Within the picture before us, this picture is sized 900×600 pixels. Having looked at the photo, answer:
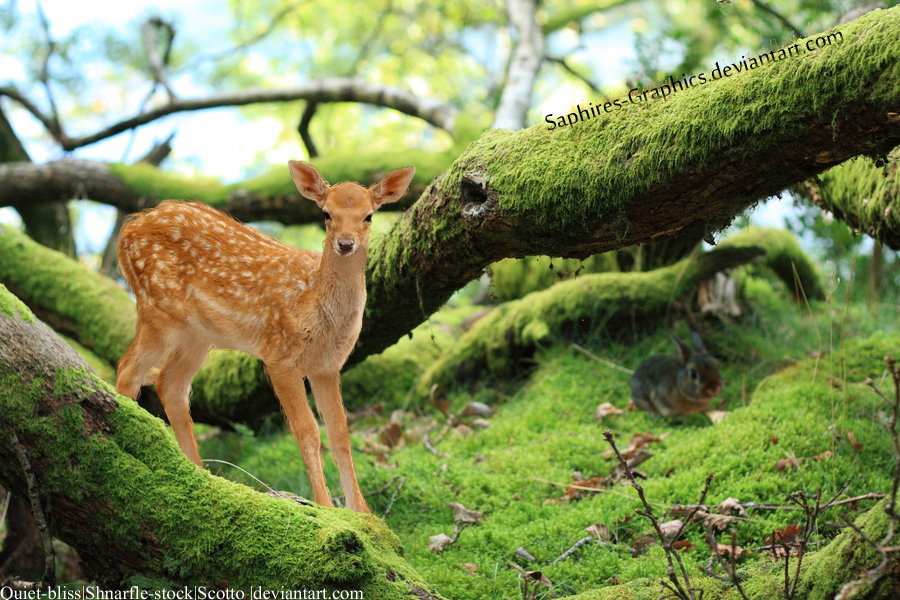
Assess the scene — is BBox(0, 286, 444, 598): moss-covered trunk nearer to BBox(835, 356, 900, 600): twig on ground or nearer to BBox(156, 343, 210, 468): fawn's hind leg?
BBox(156, 343, 210, 468): fawn's hind leg

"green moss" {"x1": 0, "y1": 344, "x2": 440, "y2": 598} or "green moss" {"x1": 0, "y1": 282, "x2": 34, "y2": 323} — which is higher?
"green moss" {"x1": 0, "y1": 282, "x2": 34, "y2": 323}

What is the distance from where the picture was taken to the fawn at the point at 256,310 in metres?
4.55

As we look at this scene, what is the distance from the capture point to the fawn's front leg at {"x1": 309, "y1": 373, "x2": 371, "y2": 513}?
461 centimetres

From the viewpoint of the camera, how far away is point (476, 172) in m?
4.38

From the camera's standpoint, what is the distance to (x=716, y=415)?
700 cm

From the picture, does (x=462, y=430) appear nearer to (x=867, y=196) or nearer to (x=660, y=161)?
(x=867, y=196)

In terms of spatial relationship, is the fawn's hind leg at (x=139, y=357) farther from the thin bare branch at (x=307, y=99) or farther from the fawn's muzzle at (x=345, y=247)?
the thin bare branch at (x=307, y=99)

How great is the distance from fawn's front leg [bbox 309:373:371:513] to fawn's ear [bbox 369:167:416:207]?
3.82ft

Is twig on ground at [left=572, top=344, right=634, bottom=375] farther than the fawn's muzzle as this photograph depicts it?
Yes

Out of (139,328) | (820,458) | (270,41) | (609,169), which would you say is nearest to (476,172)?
(609,169)

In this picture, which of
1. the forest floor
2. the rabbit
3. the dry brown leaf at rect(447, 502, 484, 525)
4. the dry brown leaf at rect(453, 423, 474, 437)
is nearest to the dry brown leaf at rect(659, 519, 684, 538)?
the forest floor

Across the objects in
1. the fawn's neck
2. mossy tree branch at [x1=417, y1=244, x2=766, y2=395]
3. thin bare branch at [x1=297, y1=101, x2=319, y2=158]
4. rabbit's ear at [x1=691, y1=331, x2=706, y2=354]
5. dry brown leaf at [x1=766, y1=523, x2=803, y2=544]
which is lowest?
dry brown leaf at [x1=766, y1=523, x2=803, y2=544]

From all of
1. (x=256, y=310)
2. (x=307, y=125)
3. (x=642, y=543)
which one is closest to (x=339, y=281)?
(x=256, y=310)

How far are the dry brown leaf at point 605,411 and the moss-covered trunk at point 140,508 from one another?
4183 millimetres
